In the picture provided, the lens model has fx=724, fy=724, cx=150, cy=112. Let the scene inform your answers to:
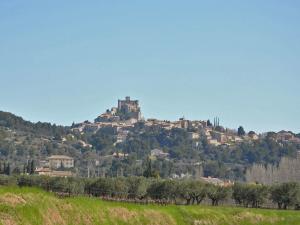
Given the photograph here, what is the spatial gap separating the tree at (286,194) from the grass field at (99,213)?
49.9 ft

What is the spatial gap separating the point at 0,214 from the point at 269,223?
3636 cm

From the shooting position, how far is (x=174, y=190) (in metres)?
88.4

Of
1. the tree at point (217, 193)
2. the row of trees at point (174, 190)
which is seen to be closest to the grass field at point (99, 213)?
the row of trees at point (174, 190)

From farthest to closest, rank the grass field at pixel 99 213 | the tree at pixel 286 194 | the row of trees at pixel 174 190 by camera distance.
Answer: the row of trees at pixel 174 190, the tree at pixel 286 194, the grass field at pixel 99 213

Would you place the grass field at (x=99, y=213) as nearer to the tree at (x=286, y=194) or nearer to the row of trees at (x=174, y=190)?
the tree at (x=286, y=194)

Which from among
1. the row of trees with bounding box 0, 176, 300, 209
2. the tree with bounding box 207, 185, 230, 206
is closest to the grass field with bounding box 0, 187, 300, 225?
the row of trees with bounding box 0, 176, 300, 209

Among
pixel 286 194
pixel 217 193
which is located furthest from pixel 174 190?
pixel 286 194

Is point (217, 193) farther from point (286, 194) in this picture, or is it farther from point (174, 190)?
point (286, 194)

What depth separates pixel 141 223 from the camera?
5016 cm

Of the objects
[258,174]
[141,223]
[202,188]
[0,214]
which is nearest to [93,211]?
[141,223]

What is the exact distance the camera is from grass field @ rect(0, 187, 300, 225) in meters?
37.8

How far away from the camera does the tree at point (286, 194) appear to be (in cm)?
8556

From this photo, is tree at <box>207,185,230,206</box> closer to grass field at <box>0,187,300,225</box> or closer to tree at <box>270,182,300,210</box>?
tree at <box>270,182,300,210</box>

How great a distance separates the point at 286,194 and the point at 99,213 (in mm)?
44710
